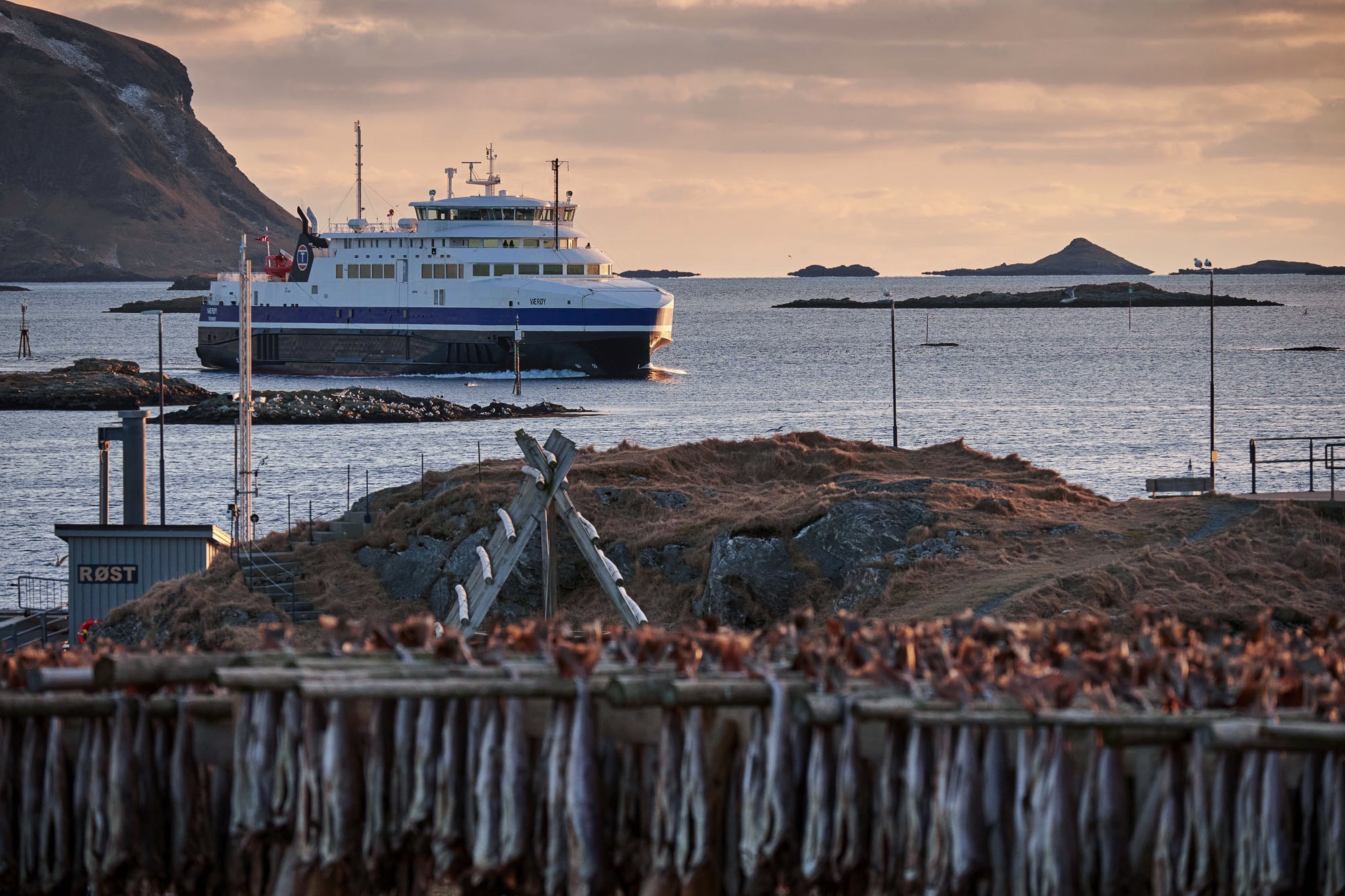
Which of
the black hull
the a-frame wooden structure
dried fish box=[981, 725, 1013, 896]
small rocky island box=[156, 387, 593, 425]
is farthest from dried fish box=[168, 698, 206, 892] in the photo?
the black hull

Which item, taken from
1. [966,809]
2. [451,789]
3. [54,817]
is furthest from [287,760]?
[966,809]

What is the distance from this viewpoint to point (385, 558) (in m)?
24.0

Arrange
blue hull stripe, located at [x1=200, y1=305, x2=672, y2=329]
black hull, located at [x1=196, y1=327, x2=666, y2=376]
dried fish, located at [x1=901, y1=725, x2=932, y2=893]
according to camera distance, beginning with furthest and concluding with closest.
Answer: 1. black hull, located at [x1=196, y1=327, x2=666, y2=376]
2. blue hull stripe, located at [x1=200, y1=305, x2=672, y2=329]
3. dried fish, located at [x1=901, y1=725, x2=932, y2=893]

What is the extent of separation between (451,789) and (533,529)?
9867 mm

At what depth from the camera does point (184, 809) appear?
5.91 metres

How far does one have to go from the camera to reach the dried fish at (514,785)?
5578 mm

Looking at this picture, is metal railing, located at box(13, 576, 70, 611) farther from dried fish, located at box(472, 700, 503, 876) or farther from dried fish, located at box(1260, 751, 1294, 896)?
dried fish, located at box(1260, 751, 1294, 896)

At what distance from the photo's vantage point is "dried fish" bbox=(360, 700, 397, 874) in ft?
18.5

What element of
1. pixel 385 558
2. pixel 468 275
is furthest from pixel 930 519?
pixel 468 275

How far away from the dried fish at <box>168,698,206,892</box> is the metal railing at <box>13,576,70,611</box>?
28.9m

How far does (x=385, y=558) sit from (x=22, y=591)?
1548 cm

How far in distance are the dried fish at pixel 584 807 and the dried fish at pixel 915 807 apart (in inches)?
44.7

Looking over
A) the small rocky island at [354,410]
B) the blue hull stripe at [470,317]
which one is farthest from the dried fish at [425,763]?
the blue hull stripe at [470,317]

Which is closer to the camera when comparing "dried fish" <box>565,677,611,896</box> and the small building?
"dried fish" <box>565,677,611,896</box>
